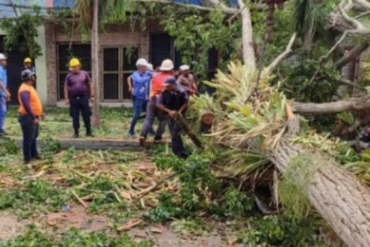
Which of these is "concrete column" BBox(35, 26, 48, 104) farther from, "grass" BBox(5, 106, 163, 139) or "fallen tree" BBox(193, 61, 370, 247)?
"fallen tree" BBox(193, 61, 370, 247)

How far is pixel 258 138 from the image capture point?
19.2 ft

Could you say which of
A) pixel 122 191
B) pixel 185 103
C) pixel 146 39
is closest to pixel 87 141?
pixel 185 103

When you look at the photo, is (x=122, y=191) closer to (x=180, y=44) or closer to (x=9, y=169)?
(x=9, y=169)

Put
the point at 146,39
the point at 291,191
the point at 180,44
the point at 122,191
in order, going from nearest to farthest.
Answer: the point at 291,191 < the point at 122,191 < the point at 180,44 < the point at 146,39

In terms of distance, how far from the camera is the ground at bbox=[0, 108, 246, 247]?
5.18 metres

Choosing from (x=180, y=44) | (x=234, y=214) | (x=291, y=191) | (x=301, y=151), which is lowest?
(x=234, y=214)

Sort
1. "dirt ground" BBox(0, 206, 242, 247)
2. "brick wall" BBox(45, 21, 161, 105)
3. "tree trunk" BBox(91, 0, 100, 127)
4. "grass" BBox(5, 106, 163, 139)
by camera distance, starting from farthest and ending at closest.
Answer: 1. "brick wall" BBox(45, 21, 161, 105)
2. "tree trunk" BBox(91, 0, 100, 127)
3. "grass" BBox(5, 106, 163, 139)
4. "dirt ground" BBox(0, 206, 242, 247)

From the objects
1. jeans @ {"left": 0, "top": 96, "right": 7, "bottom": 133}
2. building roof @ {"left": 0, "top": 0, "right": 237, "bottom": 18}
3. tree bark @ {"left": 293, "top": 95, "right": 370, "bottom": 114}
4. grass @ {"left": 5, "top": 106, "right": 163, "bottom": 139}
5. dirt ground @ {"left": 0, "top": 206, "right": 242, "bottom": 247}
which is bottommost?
dirt ground @ {"left": 0, "top": 206, "right": 242, "bottom": 247}

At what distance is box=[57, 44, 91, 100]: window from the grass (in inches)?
50.8

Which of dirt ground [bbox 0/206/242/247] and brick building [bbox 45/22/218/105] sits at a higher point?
brick building [bbox 45/22/218/105]

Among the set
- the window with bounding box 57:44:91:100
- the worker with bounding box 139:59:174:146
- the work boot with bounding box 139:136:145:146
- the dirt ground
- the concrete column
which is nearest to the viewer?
the dirt ground

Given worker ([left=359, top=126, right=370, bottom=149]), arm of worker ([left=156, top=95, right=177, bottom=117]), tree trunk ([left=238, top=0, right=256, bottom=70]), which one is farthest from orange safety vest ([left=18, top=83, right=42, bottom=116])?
worker ([left=359, top=126, right=370, bottom=149])

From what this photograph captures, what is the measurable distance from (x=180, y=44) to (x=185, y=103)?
178 inches

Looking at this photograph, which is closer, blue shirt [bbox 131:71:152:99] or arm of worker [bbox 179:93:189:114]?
arm of worker [bbox 179:93:189:114]
